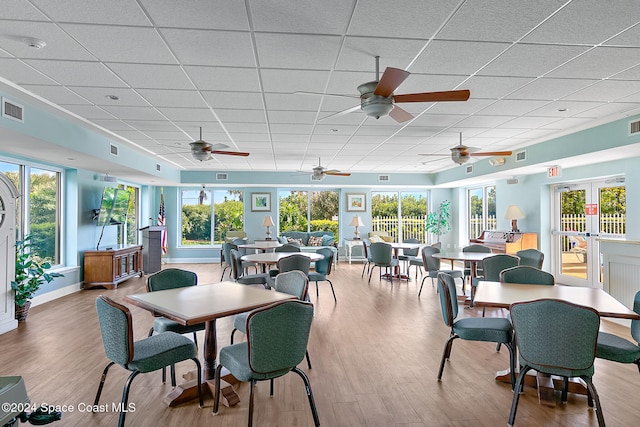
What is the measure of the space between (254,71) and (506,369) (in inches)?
143

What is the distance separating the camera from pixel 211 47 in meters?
3.15

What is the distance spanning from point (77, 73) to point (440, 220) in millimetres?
10456

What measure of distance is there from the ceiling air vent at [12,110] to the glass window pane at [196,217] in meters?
7.75

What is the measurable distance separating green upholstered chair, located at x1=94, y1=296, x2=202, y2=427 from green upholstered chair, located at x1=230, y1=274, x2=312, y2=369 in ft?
2.10

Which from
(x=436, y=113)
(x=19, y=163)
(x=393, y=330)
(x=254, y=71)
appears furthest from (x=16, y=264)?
(x=436, y=113)

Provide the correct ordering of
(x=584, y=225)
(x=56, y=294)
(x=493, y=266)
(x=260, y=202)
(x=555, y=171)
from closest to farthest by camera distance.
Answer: (x=493, y=266) < (x=56, y=294) < (x=555, y=171) < (x=584, y=225) < (x=260, y=202)

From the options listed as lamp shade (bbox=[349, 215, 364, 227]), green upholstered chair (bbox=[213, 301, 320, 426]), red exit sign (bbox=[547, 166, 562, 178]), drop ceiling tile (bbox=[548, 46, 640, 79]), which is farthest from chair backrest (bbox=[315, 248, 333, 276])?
lamp shade (bbox=[349, 215, 364, 227])

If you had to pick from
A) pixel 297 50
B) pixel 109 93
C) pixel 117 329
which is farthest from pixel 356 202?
pixel 117 329

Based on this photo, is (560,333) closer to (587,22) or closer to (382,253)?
(587,22)

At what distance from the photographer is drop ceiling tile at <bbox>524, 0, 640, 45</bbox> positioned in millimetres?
2514

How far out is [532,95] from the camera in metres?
4.33

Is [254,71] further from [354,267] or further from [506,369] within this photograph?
[354,267]

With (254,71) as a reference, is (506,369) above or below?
below

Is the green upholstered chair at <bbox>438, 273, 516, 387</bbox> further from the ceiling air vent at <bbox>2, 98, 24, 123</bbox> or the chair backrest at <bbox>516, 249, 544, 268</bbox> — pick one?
the ceiling air vent at <bbox>2, 98, 24, 123</bbox>
